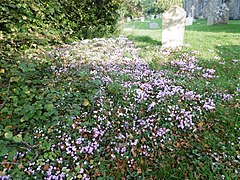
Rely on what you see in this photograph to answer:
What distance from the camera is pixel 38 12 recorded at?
506 centimetres

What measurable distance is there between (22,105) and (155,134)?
1838 mm

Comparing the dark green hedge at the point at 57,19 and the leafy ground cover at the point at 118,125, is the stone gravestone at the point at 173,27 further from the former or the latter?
the leafy ground cover at the point at 118,125

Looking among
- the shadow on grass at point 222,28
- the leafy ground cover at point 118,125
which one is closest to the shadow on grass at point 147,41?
the leafy ground cover at point 118,125

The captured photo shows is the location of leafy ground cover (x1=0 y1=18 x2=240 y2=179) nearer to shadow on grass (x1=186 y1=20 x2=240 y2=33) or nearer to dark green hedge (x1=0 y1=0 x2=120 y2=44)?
dark green hedge (x1=0 y1=0 x2=120 y2=44)

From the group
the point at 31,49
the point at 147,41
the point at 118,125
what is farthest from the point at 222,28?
the point at 118,125

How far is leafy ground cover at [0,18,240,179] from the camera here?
2.02m

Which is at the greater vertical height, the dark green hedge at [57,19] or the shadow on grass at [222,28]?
the dark green hedge at [57,19]

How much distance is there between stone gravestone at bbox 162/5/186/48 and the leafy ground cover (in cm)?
278

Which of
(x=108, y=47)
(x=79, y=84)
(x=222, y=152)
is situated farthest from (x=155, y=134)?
(x=108, y=47)

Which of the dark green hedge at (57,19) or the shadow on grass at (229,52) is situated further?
the shadow on grass at (229,52)

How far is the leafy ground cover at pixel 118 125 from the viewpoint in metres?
2.02

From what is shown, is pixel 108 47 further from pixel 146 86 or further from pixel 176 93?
pixel 176 93

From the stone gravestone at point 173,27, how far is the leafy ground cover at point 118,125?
2775 millimetres

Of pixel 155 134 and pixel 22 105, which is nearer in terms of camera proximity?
pixel 155 134
